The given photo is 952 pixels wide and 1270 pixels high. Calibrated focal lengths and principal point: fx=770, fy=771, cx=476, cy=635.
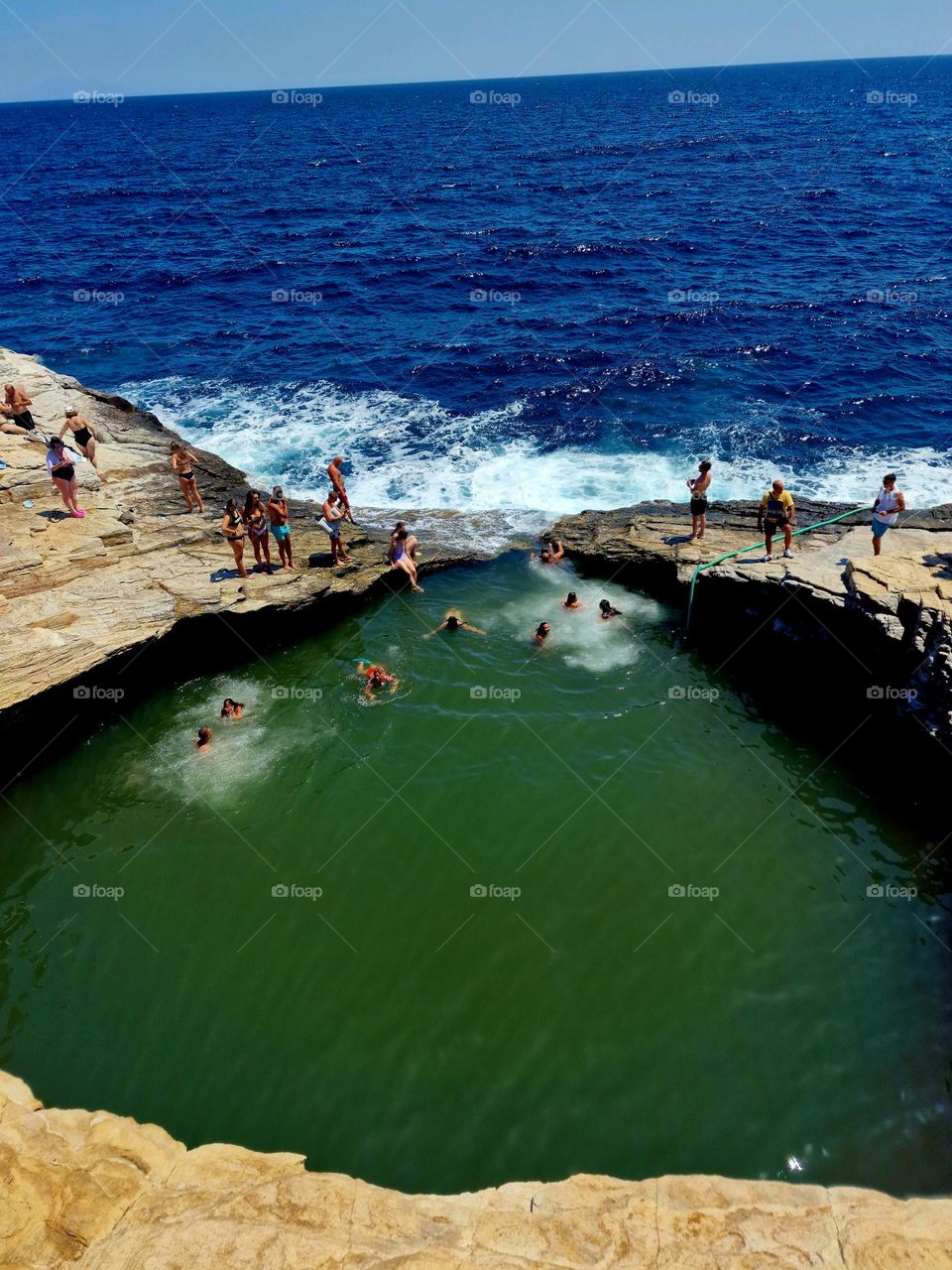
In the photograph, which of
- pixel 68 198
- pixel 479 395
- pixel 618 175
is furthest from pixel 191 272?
pixel 618 175

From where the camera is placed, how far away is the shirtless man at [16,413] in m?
23.5

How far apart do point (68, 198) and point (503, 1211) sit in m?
91.6

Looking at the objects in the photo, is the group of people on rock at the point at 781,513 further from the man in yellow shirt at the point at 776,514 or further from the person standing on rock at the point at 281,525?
the person standing on rock at the point at 281,525

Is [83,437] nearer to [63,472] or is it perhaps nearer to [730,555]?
[63,472]

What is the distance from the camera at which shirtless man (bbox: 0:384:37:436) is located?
2352 centimetres

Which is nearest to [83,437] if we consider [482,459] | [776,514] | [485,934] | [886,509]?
[482,459]

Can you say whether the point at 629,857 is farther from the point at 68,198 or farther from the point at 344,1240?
the point at 68,198

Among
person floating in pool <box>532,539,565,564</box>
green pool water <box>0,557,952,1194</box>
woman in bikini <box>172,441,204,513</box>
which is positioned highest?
woman in bikini <box>172,441,204,513</box>

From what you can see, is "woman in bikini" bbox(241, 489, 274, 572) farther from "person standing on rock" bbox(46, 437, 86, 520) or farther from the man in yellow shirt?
the man in yellow shirt

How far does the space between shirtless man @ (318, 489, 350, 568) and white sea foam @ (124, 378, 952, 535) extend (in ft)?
16.7

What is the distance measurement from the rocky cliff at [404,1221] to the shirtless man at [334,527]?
45.9ft

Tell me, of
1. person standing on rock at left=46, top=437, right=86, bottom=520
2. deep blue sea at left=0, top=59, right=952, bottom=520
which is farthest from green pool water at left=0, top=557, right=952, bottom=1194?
deep blue sea at left=0, top=59, right=952, bottom=520

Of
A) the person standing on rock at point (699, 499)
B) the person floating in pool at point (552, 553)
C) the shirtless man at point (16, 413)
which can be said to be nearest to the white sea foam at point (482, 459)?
the person floating in pool at point (552, 553)

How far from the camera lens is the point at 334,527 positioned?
20297 millimetres
